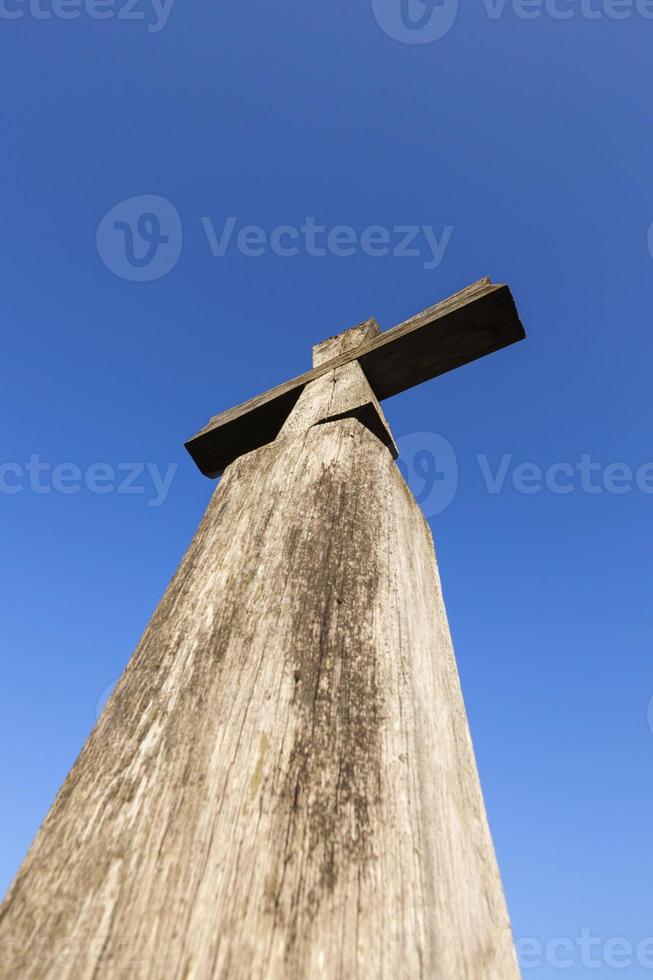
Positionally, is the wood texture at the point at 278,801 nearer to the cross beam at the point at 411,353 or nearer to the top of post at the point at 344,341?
the cross beam at the point at 411,353

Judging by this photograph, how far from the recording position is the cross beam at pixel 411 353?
2219 millimetres

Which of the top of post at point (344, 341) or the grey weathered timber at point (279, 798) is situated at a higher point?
the top of post at point (344, 341)

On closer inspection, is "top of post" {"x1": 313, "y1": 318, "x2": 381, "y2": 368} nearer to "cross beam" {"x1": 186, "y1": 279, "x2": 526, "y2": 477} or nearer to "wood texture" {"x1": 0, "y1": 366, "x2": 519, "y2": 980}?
"cross beam" {"x1": 186, "y1": 279, "x2": 526, "y2": 477}

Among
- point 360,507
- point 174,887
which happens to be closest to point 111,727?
point 174,887

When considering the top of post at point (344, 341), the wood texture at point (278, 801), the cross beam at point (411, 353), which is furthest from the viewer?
the top of post at point (344, 341)

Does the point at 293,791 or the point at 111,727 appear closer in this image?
the point at 293,791

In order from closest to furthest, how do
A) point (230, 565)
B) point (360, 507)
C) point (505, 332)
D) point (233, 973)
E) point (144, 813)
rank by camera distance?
point (233, 973) → point (144, 813) → point (230, 565) → point (360, 507) → point (505, 332)

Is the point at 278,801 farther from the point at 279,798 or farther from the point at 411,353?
the point at 411,353

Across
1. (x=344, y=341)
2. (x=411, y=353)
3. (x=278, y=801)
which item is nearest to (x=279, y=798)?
(x=278, y=801)

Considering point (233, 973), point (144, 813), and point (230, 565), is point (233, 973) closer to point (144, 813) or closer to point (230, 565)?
point (144, 813)

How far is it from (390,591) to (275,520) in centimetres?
34

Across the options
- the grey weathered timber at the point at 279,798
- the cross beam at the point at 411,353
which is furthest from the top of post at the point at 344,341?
the grey weathered timber at the point at 279,798

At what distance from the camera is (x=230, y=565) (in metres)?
1.28

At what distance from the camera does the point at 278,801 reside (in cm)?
81
